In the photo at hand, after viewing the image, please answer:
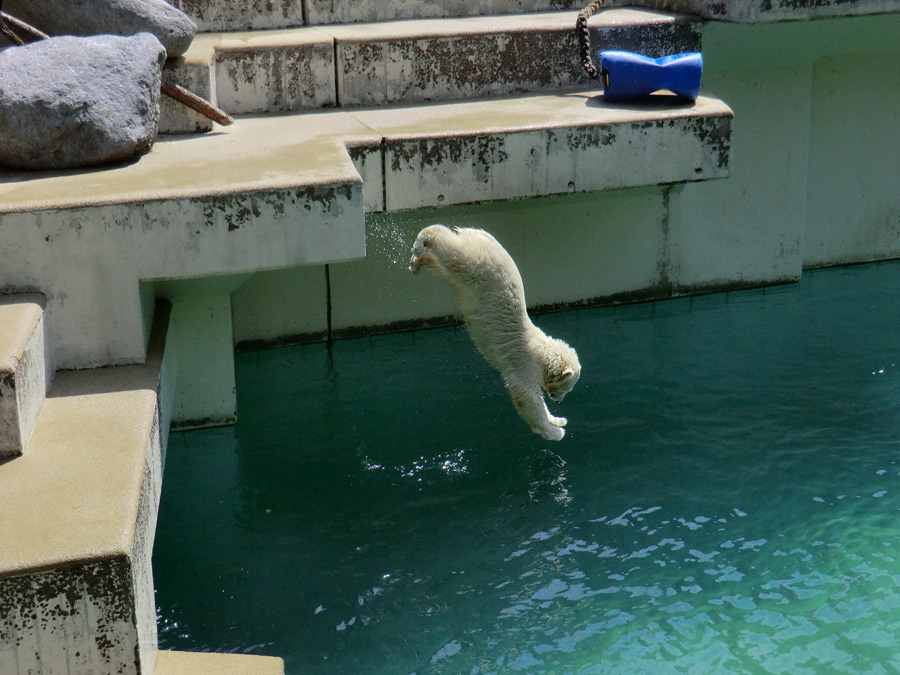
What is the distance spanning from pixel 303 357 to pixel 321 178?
2641mm

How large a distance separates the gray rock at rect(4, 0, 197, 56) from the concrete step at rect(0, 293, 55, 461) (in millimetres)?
2125

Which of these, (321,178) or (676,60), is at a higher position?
(676,60)

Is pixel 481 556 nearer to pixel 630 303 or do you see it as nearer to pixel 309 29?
pixel 630 303

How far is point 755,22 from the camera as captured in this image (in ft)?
24.7

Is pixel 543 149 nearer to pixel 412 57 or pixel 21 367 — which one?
pixel 412 57

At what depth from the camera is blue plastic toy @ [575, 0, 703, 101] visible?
6.84m

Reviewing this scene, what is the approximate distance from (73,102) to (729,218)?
17.0 ft

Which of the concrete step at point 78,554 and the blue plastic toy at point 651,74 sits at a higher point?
the blue plastic toy at point 651,74

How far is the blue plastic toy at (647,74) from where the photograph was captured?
6840 millimetres

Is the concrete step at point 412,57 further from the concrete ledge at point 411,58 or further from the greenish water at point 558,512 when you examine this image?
the greenish water at point 558,512

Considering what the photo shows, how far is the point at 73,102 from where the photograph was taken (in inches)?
199

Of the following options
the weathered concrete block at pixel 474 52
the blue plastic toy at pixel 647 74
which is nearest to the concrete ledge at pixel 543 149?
the blue plastic toy at pixel 647 74

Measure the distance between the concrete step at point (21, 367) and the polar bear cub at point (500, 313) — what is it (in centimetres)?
162

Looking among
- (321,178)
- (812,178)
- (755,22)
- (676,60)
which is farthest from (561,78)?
(321,178)
